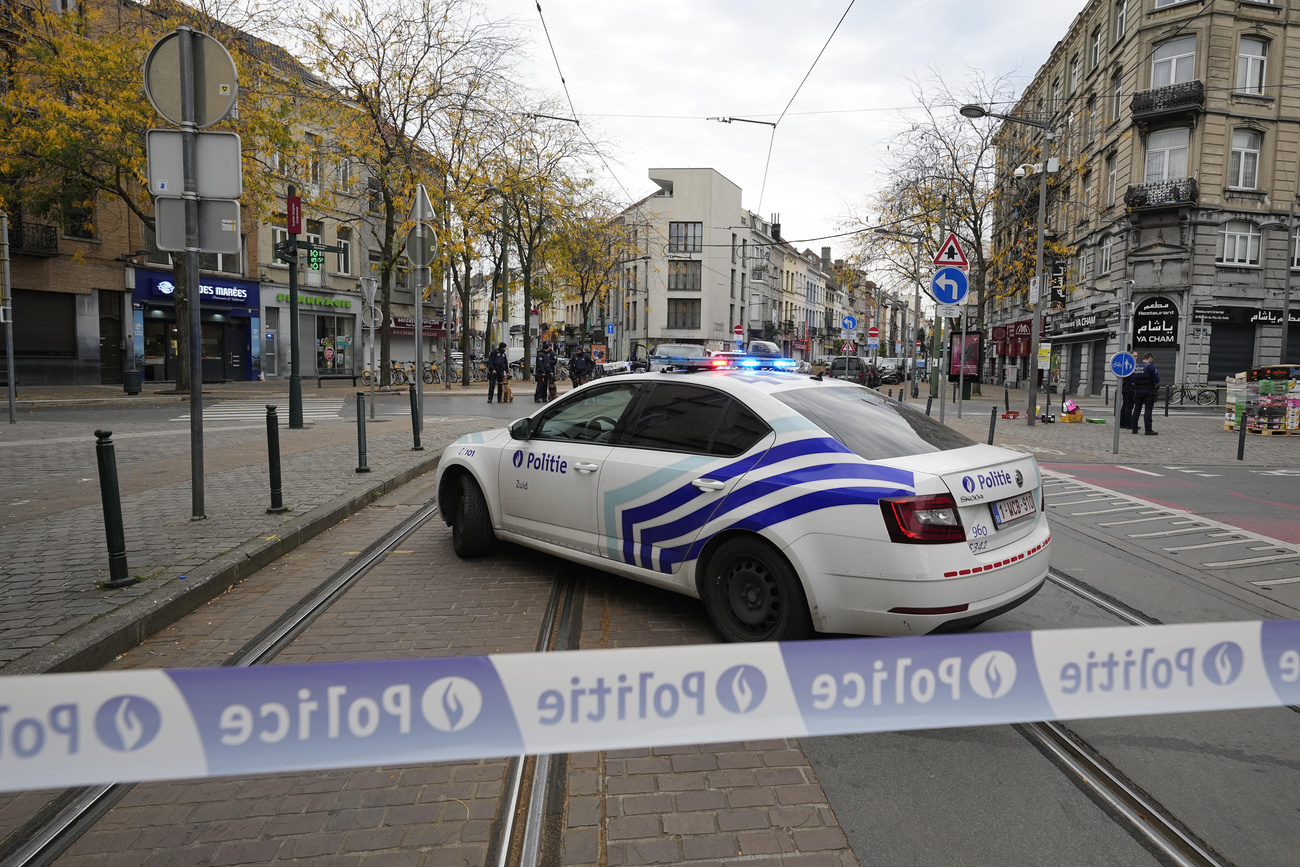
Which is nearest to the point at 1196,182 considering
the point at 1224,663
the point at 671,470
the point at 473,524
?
the point at 473,524

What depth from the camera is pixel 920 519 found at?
359 cm

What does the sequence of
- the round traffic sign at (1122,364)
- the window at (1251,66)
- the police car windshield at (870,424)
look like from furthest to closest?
the window at (1251,66) < the round traffic sign at (1122,364) < the police car windshield at (870,424)

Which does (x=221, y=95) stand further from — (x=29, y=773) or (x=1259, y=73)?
(x=1259, y=73)

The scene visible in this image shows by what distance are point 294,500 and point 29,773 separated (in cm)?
626

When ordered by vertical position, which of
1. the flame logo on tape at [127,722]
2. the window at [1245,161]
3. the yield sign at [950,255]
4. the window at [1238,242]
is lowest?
the flame logo on tape at [127,722]

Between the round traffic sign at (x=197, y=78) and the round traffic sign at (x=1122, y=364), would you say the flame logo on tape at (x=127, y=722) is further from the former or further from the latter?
the round traffic sign at (x=1122, y=364)

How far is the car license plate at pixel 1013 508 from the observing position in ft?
12.9

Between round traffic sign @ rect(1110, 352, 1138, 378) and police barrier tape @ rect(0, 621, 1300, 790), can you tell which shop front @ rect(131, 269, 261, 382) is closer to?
round traffic sign @ rect(1110, 352, 1138, 378)

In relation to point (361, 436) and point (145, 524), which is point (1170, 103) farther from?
point (145, 524)

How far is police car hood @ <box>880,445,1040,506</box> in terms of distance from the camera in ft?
12.3

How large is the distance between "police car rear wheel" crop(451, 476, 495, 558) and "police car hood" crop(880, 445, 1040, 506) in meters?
3.13

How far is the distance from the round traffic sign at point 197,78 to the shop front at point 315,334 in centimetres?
2966

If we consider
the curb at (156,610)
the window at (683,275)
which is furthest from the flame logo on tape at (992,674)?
the window at (683,275)

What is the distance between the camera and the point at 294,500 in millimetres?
7758
